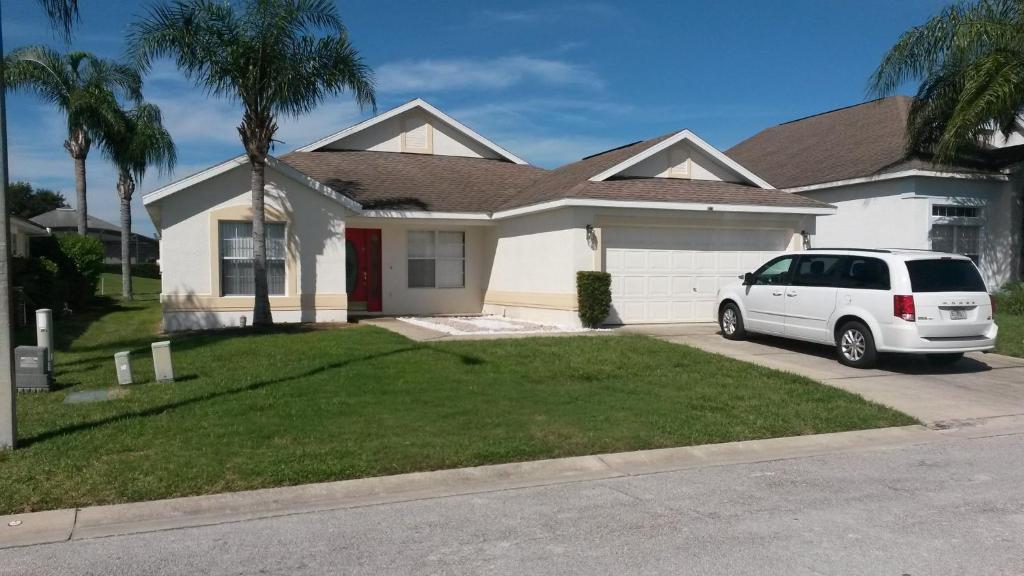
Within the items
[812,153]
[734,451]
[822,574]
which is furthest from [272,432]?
[812,153]

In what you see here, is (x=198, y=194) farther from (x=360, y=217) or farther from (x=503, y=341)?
(x=503, y=341)

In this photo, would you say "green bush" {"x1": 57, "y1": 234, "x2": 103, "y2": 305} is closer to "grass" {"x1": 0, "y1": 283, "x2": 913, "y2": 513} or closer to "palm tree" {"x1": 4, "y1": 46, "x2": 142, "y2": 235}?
"palm tree" {"x1": 4, "y1": 46, "x2": 142, "y2": 235}

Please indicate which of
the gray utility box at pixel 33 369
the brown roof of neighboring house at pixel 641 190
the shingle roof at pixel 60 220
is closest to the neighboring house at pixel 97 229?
the shingle roof at pixel 60 220

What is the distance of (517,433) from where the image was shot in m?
7.72

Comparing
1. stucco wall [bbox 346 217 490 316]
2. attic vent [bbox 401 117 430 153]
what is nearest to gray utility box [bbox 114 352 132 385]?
stucco wall [bbox 346 217 490 316]

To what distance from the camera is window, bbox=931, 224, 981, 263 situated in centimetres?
2022

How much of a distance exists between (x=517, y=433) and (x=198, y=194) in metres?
11.0

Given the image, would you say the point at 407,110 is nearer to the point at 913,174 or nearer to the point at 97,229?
the point at 913,174

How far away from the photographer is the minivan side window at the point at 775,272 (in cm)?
1318

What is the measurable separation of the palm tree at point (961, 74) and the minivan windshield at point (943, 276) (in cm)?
784

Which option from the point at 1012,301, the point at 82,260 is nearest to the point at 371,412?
the point at 1012,301

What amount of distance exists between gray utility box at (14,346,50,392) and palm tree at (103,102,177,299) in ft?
61.8

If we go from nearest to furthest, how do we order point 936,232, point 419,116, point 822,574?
point 822,574 → point 936,232 → point 419,116

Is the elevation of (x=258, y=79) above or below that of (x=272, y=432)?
above
